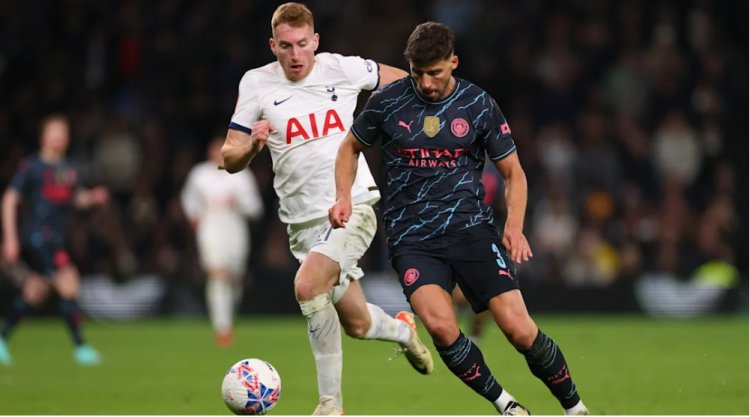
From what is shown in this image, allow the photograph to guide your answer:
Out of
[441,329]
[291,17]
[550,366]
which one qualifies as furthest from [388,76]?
[550,366]

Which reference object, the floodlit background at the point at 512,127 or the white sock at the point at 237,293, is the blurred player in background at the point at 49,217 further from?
the white sock at the point at 237,293

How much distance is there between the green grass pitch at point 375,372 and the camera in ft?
29.8

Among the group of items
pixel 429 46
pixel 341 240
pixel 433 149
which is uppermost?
pixel 429 46

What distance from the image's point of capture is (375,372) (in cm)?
1166

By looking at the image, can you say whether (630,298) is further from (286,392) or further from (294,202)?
(294,202)

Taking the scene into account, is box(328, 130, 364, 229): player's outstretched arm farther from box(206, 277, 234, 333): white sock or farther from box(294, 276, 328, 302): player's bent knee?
box(206, 277, 234, 333): white sock

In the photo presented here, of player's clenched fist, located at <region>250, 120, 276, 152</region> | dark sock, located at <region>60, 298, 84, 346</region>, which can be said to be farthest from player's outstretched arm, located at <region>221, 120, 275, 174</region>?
dark sock, located at <region>60, 298, 84, 346</region>

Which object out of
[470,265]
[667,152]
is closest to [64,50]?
[667,152]

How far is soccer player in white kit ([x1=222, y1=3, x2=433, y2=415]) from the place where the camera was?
26.2ft

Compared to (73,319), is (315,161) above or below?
above

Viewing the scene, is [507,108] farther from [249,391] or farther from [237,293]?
[249,391]

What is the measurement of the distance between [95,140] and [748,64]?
9409mm

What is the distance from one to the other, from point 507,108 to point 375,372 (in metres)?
8.36

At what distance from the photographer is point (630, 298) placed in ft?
59.7
